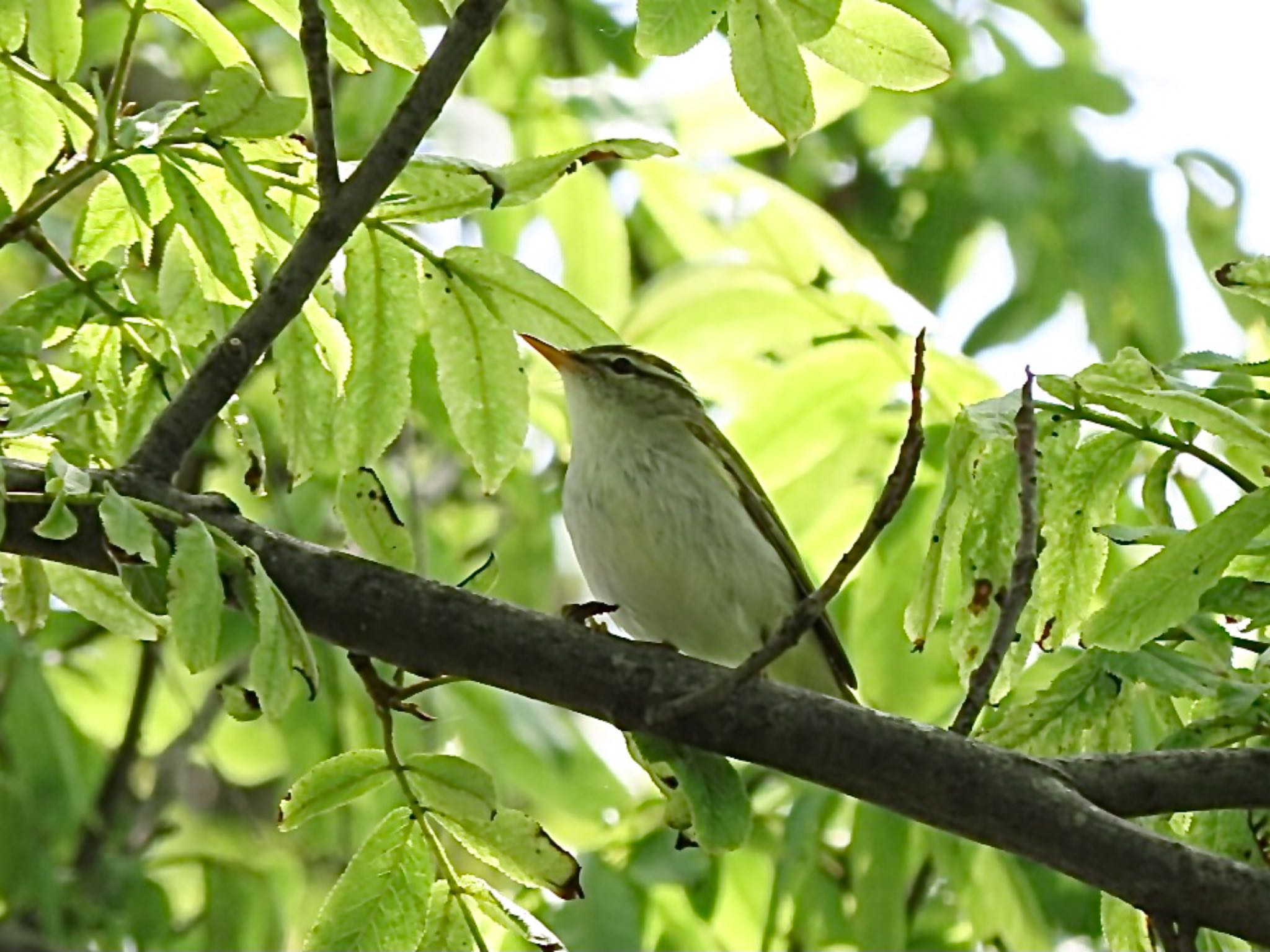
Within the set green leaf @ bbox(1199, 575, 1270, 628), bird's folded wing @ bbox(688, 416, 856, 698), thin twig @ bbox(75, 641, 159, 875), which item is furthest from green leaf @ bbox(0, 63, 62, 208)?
thin twig @ bbox(75, 641, 159, 875)

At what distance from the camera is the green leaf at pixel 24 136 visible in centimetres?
224

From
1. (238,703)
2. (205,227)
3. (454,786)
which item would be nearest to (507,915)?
(454,786)

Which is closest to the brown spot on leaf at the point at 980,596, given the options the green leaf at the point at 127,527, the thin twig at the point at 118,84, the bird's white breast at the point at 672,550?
the green leaf at the point at 127,527

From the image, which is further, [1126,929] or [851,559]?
[1126,929]

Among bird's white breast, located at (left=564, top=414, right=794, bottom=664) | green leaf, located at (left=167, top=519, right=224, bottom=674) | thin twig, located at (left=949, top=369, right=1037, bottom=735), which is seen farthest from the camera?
bird's white breast, located at (left=564, top=414, right=794, bottom=664)

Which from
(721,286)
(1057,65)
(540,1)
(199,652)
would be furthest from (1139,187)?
(199,652)

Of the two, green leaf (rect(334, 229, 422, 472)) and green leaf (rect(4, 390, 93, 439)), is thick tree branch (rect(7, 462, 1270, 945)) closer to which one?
green leaf (rect(4, 390, 93, 439))

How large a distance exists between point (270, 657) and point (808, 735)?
65cm

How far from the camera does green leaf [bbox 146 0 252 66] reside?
2.34 meters

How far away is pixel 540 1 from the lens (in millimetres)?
5512

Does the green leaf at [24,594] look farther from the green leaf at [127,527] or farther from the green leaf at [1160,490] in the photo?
the green leaf at [1160,490]

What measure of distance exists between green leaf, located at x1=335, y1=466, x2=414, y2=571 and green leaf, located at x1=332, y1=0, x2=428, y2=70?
1.79 feet

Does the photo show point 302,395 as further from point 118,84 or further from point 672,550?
point 672,550

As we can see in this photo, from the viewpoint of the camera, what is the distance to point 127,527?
5.99 feet
